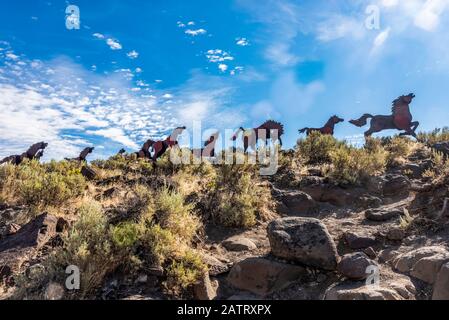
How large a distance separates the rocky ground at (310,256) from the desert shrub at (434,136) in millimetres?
9818

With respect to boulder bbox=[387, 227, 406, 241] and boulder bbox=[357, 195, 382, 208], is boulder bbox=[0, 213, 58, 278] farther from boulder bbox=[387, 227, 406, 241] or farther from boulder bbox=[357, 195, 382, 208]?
boulder bbox=[357, 195, 382, 208]

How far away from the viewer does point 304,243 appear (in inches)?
271

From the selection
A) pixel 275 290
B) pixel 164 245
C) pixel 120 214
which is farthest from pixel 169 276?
pixel 120 214

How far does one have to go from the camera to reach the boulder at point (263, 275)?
256 inches

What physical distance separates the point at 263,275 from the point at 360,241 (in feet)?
7.88

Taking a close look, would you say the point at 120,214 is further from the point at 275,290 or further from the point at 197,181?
the point at 197,181

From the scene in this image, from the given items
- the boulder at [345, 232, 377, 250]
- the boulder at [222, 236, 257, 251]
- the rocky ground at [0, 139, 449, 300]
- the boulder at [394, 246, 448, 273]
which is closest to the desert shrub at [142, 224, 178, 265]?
the rocky ground at [0, 139, 449, 300]

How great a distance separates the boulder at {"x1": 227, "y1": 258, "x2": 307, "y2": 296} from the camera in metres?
6.51

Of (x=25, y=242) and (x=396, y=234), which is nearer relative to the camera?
(x=25, y=242)

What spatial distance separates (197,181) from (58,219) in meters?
5.42

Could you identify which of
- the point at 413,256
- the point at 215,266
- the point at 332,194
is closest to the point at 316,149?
the point at 332,194

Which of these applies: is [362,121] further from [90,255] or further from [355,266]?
[90,255]

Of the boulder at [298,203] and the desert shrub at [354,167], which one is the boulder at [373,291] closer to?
the boulder at [298,203]

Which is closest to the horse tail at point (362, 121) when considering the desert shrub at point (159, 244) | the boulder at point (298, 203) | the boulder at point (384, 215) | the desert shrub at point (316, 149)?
the desert shrub at point (316, 149)
